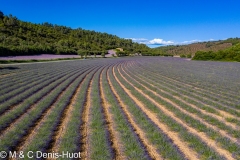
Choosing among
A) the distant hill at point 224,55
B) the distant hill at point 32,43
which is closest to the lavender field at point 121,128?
the distant hill at point 32,43

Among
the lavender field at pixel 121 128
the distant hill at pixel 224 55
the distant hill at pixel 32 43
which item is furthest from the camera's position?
the distant hill at pixel 224 55

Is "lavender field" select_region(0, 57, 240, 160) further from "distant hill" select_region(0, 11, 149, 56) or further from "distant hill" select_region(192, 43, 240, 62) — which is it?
"distant hill" select_region(192, 43, 240, 62)

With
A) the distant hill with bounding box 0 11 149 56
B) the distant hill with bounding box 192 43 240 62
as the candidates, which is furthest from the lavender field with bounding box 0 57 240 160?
the distant hill with bounding box 192 43 240 62

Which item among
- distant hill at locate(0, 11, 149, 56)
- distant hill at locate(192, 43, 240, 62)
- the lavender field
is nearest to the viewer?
the lavender field

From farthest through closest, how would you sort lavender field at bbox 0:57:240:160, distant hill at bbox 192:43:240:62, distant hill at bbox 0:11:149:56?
distant hill at bbox 192:43:240:62
distant hill at bbox 0:11:149:56
lavender field at bbox 0:57:240:160

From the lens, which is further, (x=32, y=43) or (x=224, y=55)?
(x=32, y=43)

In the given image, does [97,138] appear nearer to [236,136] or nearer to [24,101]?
[236,136]

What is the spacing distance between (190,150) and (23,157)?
5.44m

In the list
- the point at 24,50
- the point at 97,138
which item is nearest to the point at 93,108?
the point at 97,138

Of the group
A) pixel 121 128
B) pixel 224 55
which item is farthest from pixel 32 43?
pixel 121 128

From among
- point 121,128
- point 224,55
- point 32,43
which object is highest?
point 32,43

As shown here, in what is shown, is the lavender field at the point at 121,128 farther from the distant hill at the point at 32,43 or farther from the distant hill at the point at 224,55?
the distant hill at the point at 224,55

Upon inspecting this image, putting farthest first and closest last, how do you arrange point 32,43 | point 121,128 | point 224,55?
point 32,43 → point 224,55 → point 121,128

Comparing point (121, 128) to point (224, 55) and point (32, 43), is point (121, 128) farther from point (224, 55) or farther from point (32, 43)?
point (32, 43)
